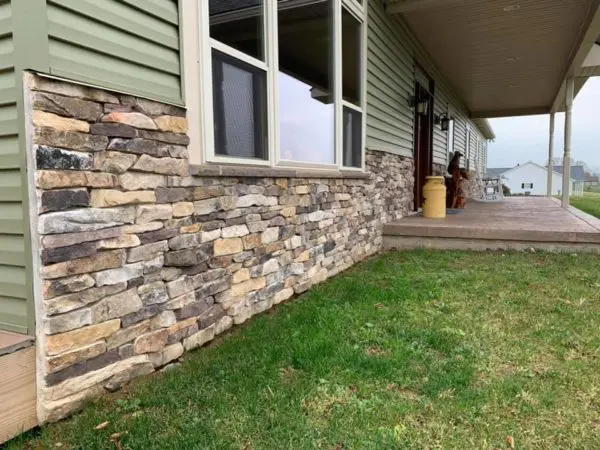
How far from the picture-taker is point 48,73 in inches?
66.0

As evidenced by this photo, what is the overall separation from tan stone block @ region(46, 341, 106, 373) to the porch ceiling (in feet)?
17.0

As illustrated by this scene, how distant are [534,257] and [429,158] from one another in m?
4.37

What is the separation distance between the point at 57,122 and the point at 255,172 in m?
1.35

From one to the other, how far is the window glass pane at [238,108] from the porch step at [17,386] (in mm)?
1416

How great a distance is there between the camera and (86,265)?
6.02 ft

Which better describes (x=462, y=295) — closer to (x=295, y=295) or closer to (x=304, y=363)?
(x=295, y=295)

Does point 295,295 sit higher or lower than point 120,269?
lower

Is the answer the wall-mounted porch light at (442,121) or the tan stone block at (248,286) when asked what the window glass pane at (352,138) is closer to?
the tan stone block at (248,286)

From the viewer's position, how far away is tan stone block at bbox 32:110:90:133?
65.1 inches

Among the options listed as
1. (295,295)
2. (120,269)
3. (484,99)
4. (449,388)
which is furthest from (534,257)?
(484,99)

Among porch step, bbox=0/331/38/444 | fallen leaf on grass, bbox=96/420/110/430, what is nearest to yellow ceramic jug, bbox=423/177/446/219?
fallen leaf on grass, bbox=96/420/110/430

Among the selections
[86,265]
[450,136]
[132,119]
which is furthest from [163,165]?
[450,136]

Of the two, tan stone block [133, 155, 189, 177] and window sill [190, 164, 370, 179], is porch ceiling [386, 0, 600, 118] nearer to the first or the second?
window sill [190, 164, 370, 179]

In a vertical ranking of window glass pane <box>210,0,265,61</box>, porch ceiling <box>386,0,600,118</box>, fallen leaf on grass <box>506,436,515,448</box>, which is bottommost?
fallen leaf on grass <box>506,436,515,448</box>
